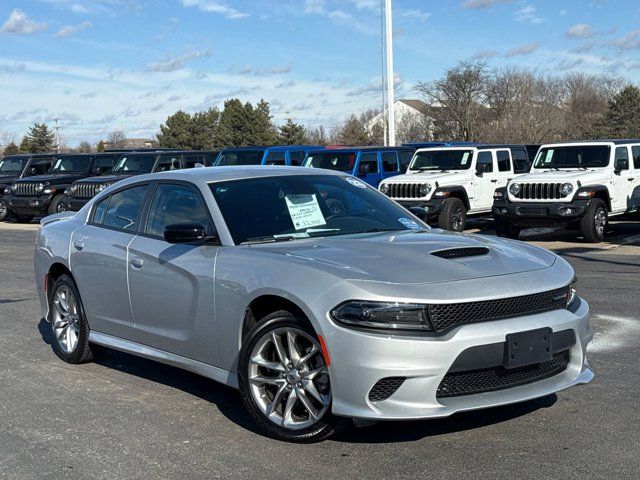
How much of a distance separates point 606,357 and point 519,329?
8.06 ft

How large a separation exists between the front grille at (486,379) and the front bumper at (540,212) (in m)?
11.2

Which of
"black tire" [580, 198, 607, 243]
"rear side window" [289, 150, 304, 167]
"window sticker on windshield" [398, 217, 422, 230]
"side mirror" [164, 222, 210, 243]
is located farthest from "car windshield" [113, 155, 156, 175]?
"side mirror" [164, 222, 210, 243]

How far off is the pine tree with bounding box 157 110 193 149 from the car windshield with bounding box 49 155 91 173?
150 ft

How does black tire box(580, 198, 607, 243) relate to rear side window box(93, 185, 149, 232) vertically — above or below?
below

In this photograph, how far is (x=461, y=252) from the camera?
187 inches

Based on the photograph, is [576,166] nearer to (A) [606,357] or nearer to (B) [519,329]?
(A) [606,357]

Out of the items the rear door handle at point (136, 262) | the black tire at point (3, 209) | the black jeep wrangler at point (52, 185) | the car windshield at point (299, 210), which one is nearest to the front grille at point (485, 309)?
the car windshield at point (299, 210)

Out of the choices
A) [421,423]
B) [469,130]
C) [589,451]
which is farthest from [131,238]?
[469,130]

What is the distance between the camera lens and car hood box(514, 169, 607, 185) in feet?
50.8

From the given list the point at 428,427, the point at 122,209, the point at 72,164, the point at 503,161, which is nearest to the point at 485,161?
the point at 503,161

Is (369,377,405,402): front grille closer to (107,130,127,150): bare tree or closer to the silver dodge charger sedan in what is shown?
the silver dodge charger sedan

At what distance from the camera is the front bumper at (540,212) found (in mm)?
15133

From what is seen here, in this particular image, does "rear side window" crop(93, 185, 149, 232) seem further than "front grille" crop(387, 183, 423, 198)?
No

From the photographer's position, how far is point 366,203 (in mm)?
5879
